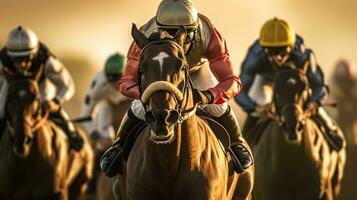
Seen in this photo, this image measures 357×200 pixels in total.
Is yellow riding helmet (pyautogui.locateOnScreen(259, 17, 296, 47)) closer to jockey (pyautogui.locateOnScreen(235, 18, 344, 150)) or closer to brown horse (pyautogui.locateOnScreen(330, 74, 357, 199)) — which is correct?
jockey (pyautogui.locateOnScreen(235, 18, 344, 150))

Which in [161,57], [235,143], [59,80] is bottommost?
[59,80]

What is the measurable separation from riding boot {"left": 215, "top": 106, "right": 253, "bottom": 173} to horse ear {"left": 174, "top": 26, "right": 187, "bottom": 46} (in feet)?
4.47

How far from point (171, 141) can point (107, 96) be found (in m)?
10.7

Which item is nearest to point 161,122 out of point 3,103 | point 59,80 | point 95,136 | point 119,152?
point 119,152

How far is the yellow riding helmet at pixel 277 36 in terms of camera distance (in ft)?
59.1

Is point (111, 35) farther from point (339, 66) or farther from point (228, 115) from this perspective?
point (228, 115)

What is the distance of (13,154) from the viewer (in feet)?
56.7

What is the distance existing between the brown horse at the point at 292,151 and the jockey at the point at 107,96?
13.4 feet

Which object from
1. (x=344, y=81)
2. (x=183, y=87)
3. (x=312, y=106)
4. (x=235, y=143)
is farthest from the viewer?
(x=344, y=81)

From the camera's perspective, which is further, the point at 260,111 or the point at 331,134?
the point at 260,111

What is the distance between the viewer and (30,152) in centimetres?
1736

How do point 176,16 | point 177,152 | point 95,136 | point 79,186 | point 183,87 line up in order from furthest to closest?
point 95,136
point 79,186
point 176,16
point 177,152
point 183,87

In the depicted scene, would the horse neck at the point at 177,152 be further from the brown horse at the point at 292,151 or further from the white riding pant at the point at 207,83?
the brown horse at the point at 292,151

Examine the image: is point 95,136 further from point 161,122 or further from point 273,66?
point 161,122
